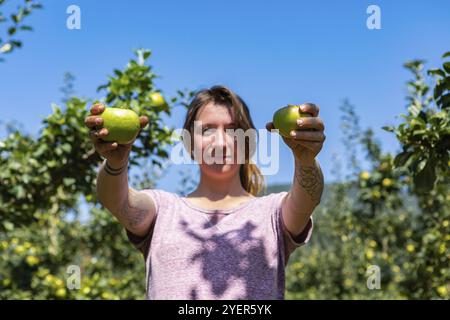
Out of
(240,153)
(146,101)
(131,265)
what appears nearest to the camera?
(240,153)

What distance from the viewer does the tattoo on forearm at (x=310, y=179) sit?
1.37 meters

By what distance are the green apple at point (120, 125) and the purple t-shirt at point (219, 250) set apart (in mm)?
267

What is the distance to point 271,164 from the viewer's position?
171cm

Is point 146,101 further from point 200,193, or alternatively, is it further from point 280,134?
point 280,134

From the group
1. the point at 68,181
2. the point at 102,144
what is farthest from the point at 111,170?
the point at 68,181

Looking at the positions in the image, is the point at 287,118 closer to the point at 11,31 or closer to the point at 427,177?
the point at 427,177

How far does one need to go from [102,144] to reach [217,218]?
403mm

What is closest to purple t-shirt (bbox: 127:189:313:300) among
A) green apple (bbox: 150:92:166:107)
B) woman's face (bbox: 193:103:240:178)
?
woman's face (bbox: 193:103:240:178)

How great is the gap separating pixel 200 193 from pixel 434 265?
284 cm

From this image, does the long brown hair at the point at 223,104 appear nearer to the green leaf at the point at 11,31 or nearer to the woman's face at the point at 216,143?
the woman's face at the point at 216,143

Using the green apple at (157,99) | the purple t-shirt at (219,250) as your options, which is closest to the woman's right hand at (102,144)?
the purple t-shirt at (219,250)

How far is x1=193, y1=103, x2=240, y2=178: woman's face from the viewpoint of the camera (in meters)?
1.59

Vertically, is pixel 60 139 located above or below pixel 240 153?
above
